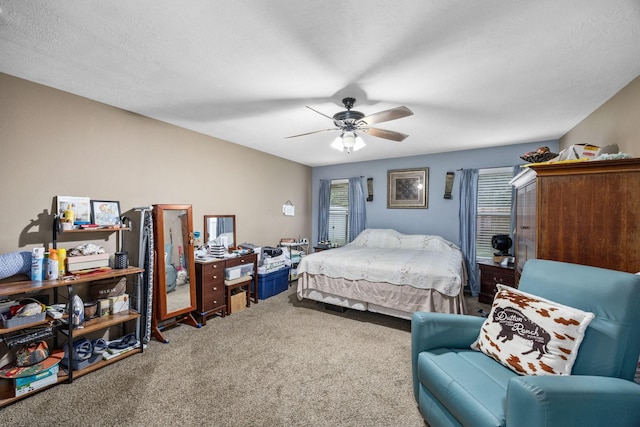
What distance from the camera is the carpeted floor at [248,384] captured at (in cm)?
177

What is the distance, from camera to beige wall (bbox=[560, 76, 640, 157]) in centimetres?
213

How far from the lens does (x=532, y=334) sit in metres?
1.47

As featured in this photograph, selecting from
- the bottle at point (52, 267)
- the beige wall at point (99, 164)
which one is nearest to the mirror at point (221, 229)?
the beige wall at point (99, 164)

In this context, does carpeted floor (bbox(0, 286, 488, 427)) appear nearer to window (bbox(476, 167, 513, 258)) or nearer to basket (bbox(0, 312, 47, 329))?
basket (bbox(0, 312, 47, 329))

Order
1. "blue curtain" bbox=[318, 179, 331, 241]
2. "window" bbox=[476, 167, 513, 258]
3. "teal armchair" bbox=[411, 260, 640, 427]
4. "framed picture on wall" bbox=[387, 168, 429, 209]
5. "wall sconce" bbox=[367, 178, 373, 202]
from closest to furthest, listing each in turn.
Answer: "teal armchair" bbox=[411, 260, 640, 427] < "window" bbox=[476, 167, 513, 258] < "framed picture on wall" bbox=[387, 168, 429, 209] < "wall sconce" bbox=[367, 178, 373, 202] < "blue curtain" bbox=[318, 179, 331, 241]

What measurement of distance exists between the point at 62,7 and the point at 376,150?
405cm

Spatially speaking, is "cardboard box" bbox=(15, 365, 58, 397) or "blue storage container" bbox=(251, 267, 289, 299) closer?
"cardboard box" bbox=(15, 365, 58, 397)

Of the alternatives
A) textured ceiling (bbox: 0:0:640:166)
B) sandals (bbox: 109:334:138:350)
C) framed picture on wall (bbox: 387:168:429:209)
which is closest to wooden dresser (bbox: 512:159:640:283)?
textured ceiling (bbox: 0:0:640:166)

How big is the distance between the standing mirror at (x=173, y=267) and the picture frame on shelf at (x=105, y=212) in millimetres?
350

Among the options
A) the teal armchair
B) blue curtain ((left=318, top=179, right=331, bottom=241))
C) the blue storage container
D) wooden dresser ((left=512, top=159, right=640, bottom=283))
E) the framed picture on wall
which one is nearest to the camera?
the teal armchair

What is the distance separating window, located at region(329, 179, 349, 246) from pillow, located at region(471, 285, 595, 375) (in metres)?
4.25

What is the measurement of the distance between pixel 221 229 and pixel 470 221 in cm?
418

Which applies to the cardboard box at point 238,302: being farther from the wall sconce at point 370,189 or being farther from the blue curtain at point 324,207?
the wall sconce at point 370,189

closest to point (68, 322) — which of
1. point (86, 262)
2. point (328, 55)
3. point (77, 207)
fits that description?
point (86, 262)
